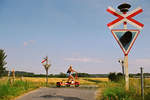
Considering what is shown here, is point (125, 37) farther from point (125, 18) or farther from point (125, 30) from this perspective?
point (125, 18)

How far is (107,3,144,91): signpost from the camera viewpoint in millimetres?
5775

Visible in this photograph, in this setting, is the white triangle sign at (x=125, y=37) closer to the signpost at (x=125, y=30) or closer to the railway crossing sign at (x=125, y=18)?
the signpost at (x=125, y=30)

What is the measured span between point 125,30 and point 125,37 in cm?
26

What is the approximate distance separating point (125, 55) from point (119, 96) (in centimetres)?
146

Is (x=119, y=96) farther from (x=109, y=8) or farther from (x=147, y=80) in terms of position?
(x=147, y=80)

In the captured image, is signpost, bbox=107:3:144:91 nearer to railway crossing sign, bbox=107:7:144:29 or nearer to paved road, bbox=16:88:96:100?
railway crossing sign, bbox=107:7:144:29

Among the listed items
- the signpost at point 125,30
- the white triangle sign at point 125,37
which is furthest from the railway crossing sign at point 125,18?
the white triangle sign at point 125,37

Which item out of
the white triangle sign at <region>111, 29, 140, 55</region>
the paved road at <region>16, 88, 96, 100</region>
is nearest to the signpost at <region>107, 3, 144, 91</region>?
the white triangle sign at <region>111, 29, 140, 55</region>

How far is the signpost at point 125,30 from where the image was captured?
578 cm

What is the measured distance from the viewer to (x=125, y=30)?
589cm

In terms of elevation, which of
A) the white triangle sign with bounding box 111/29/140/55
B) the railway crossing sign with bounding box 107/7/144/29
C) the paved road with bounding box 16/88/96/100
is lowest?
the paved road with bounding box 16/88/96/100

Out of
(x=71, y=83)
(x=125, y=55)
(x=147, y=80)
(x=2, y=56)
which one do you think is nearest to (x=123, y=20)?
(x=125, y=55)

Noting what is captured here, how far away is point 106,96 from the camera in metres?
6.16

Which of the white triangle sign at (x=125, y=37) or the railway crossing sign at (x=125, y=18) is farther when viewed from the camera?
the railway crossing sign at (x=125, y=18)
